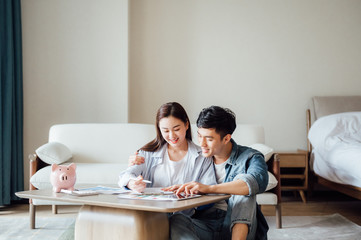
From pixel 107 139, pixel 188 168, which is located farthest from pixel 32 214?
pixel 188 168

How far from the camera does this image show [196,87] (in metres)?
4.50

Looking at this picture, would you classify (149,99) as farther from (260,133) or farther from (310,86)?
(310,86)

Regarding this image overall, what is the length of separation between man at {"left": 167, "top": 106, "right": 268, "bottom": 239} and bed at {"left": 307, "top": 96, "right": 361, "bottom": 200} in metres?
1.49

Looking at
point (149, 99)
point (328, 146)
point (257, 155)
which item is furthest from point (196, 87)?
point (257, 155)

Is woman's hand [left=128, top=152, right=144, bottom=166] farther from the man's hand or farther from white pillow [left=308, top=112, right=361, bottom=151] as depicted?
white pillow [left=308, top=112, right=361, bottom=151]

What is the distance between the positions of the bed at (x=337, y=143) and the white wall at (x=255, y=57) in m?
0.23

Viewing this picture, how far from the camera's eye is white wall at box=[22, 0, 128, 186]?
409 cm

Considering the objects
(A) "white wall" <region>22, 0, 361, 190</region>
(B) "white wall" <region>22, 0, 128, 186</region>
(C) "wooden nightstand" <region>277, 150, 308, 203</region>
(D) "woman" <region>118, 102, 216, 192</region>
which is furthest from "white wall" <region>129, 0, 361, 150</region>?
(D) "woman" <region>118, 102, 216, 192</region>

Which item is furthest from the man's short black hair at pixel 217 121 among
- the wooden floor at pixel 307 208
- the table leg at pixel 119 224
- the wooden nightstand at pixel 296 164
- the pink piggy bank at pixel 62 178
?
the wooden nightstand at pixel 296 164

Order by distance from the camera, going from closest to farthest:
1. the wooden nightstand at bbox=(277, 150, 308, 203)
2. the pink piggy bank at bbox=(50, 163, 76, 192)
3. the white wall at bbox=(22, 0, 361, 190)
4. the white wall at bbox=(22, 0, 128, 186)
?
the pink piggy bank at bbox=(50, 163, 76, 192)
the wooden nightstand at bbox=(277, 150, 308, 203)
the white wall at bbox=(22, 0, 128, 186)
the white wall at bbox=(22, 0, 361, 190)

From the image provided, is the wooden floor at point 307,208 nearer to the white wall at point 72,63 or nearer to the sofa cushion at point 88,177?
the sofa cushion at point 88,177

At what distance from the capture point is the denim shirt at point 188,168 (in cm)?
183

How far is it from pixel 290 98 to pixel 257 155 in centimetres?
293

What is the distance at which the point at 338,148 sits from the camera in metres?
3.33
